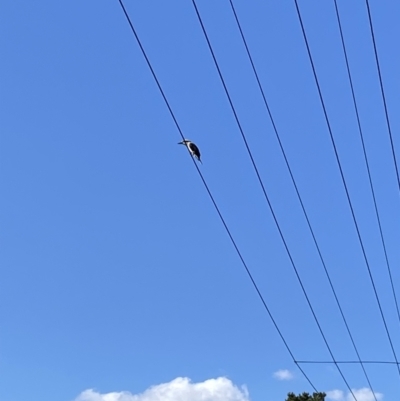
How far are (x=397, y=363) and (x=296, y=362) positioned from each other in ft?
21.9

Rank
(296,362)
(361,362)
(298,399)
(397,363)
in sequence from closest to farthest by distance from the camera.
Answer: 1. (296,362)
2. (361,362)
3. (397,363)
4. (298,399)

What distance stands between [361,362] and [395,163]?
12.5 m

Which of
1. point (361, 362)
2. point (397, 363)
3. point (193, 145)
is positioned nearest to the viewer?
point (193, 145)

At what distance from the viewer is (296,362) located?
20.4 metres

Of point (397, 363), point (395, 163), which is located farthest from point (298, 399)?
point (395, 163)

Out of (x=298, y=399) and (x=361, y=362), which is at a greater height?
(x=298, y=399)

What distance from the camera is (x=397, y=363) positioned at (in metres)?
24.4

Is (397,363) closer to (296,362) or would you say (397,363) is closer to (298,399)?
(296,362)

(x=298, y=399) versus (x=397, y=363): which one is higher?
(x=298, y=399)

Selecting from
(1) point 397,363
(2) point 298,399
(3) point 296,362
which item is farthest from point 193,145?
(2) point 298,399

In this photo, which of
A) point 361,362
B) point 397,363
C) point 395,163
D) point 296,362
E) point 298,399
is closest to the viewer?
point 395,163

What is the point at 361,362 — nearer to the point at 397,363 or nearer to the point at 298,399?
the point at 397,363

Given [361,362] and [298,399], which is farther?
[298,399]

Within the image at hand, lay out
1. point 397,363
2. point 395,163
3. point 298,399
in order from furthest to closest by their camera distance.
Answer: point 298,399
point 397,363
point 395,163
